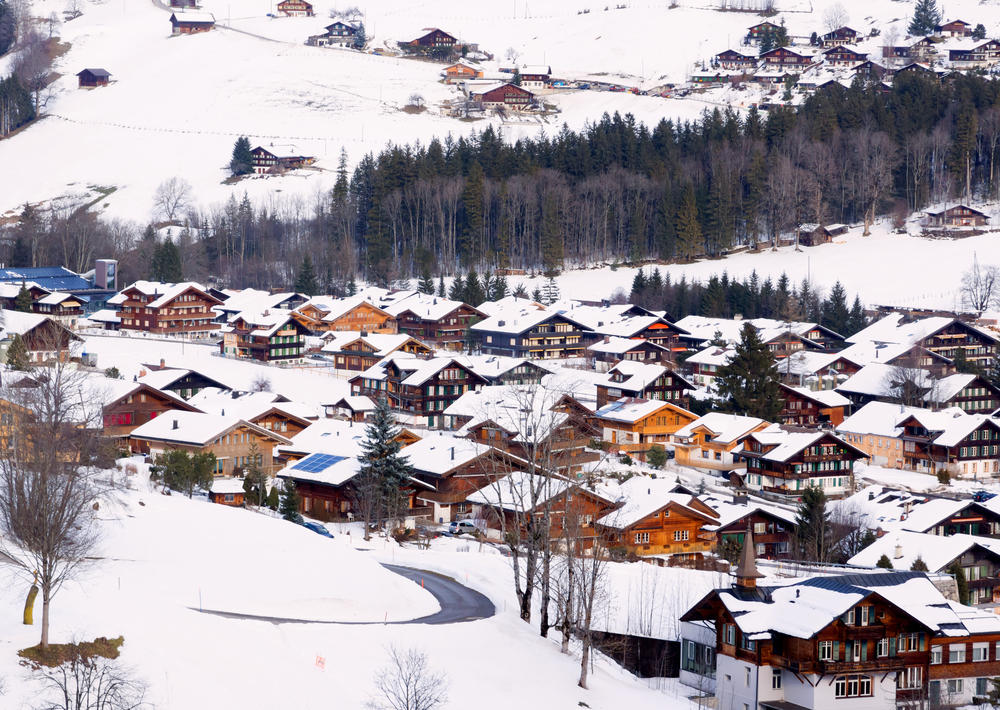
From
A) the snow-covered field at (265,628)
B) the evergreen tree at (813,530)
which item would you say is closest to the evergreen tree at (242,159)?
the evergreen tree at (813,530)

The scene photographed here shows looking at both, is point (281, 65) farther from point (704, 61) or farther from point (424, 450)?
point (424, 450)

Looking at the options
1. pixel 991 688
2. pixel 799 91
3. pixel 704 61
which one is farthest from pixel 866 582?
pixel 704 61

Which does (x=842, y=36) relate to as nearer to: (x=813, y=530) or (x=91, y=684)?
(x=813, y=530)

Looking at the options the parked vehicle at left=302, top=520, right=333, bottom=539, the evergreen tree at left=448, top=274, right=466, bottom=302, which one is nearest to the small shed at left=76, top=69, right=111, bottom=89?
the evergreen tree at left=448, top=274, right=466, bottom=302

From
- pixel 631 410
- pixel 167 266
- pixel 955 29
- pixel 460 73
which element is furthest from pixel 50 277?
pixel 955 29

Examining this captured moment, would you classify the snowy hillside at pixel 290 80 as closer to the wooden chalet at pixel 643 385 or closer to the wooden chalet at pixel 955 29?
the wooden chalet at pixel 955 29

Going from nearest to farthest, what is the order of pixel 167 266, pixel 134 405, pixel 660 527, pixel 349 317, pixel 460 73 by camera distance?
pixel 660 527 < pixel 134 405 < pixel 349 317 < pixel 167 266 < pixel 460 73
